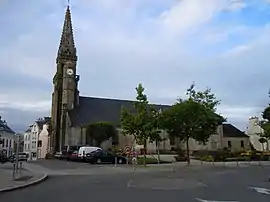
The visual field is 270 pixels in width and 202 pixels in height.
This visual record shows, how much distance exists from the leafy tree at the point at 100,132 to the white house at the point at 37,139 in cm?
3981

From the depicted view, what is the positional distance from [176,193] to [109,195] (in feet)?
8.04

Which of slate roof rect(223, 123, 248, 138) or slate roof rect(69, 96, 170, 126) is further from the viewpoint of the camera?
slate roof rect(223, 123, 248, 138)

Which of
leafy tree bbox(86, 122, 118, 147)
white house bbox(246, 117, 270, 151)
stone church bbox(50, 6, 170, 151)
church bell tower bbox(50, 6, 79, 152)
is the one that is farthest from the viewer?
white house bbox(246, 117, 270, 151)

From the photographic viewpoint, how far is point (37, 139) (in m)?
114

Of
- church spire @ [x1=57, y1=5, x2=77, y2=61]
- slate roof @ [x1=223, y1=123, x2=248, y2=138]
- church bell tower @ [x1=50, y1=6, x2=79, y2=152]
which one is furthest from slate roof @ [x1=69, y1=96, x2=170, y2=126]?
slate roof @ [x1=223, y1=123, x2=248, y2=138]

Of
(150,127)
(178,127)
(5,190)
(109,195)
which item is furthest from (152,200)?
(178,127)

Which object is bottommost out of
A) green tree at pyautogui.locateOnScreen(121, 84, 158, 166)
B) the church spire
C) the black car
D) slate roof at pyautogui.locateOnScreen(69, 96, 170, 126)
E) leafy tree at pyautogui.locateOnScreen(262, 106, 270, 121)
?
the black car

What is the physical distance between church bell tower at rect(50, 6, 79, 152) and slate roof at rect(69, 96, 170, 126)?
1933 mm

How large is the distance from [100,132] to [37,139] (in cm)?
5027

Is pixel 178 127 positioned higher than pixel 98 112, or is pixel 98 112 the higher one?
pixel 98 112

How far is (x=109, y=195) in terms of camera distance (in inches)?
534

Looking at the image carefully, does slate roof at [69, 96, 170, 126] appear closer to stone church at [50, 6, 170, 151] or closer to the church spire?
stone church at [50, 6, 170, 151]

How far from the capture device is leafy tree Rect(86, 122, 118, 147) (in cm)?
6912

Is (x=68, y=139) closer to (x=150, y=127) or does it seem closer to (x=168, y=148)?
(x=168, y=148)
